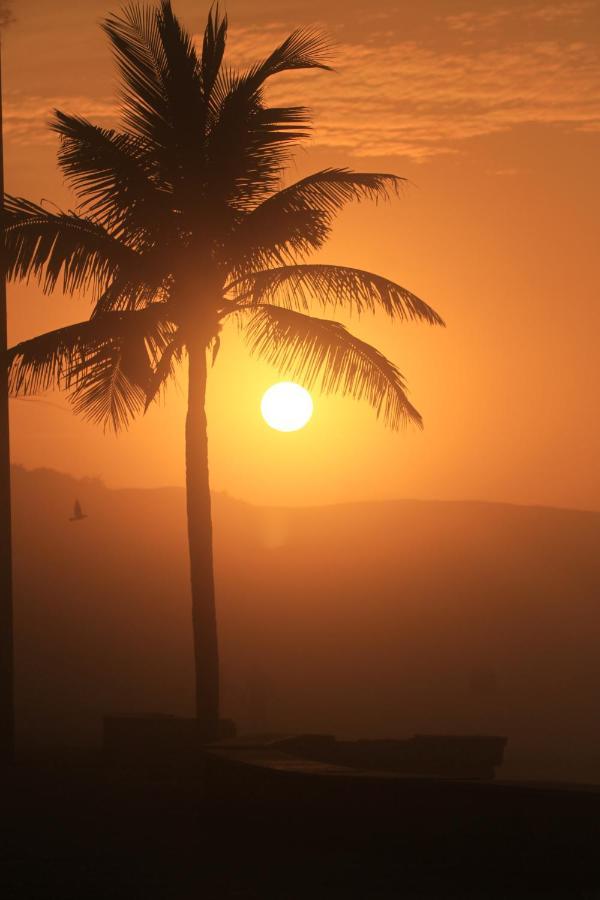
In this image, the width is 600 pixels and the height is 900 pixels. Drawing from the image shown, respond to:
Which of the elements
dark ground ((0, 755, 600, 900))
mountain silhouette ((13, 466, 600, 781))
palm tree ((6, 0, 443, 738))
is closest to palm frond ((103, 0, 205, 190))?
palm tree ((6, 0, 443, 738))

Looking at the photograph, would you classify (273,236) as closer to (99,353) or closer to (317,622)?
(99,353)

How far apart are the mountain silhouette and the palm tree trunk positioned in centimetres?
4116

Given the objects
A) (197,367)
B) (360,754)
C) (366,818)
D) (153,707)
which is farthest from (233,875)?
(153,707)

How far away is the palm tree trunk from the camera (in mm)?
15594

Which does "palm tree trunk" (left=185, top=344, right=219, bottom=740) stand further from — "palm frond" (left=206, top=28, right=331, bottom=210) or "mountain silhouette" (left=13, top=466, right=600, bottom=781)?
"mountain silhouette" (left=13, top=466, right=600, bottom=781)

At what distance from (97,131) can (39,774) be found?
25.3 ft

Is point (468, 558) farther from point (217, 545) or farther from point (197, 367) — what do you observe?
point (197, 367)

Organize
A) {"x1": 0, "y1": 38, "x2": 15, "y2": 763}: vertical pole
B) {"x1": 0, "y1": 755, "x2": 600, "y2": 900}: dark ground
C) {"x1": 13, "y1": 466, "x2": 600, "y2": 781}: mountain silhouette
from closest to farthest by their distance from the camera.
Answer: {"x1": 0, "y1": 755, "x2": 600, "y2": 900}: dark ground → {"x1": 0, "y1": 38, "x2": 15, "y2": 763}: vertical pole → {"x1": 13, "y1": 466, "x2": 600, "y2": 781}: mountain silhouette

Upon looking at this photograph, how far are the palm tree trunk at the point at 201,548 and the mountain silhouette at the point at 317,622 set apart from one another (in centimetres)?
4116

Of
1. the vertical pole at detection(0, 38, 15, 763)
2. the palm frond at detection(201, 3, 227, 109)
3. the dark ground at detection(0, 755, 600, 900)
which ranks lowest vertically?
the dark ground at detection(0, 755, 600, 900)

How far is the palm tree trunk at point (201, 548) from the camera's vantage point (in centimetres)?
1559

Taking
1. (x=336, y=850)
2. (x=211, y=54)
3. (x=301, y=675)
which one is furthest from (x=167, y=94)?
(x=301, y=675)

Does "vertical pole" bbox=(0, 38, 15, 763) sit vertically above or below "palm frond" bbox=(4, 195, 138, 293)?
below

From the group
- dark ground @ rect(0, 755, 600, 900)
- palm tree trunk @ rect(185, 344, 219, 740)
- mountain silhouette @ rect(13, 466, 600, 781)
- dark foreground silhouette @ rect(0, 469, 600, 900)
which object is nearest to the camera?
dark ground @ rect(0, 755, 600, 900)
